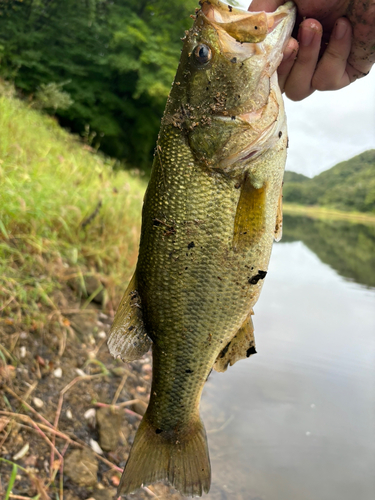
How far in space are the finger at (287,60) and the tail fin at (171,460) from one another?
1.84m

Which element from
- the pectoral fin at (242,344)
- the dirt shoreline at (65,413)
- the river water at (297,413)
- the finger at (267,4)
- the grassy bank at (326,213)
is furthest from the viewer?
the grassy bank at (326,213)

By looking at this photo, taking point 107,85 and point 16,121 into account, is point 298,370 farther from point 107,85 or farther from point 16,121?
point 107,85

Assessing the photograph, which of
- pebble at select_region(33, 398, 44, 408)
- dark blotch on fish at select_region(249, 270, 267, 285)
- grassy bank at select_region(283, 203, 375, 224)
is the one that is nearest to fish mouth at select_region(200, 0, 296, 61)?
dark blotch on fish at select_region(249, 270, 267, 285)

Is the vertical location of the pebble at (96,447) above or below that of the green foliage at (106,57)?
below

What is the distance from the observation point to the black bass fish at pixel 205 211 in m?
1.53

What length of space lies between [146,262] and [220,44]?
99cm

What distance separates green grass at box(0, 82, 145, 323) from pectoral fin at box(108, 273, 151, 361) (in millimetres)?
1825

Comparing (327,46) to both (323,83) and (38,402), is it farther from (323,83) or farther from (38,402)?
(38,402)

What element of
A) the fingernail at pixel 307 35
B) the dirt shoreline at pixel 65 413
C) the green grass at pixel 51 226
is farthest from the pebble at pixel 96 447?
the fingernail at pixel 307 35

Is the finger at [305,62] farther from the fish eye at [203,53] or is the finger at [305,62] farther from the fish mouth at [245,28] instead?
the fish eye at [203,53]

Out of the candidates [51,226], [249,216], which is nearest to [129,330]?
[249,216]

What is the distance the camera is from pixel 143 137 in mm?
18203

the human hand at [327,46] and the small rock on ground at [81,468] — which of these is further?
the small rock on ground at [81,468]

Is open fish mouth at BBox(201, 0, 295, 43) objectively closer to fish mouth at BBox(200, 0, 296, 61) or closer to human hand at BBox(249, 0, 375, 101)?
fish mouth at BBox(200, 0, 296, 61)
